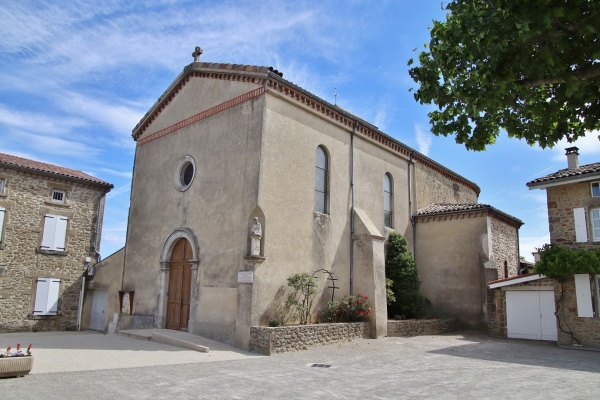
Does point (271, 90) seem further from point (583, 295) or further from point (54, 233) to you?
point (54, 233)

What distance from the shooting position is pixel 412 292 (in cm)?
1758

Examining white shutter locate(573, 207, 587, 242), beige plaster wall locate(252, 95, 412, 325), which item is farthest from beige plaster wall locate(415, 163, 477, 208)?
white shutter locate(573, 207, 587, 242)

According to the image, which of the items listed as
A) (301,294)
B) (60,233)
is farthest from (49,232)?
(301,294)

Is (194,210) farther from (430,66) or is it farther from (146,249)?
(430,66)

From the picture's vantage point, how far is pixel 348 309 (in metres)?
14.9

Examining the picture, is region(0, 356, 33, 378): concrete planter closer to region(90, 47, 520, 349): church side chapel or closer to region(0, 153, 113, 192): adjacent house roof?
region(90, 47, 520, 349): church side chapel

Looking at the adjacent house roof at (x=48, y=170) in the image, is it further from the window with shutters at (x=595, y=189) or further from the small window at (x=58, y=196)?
the window with shutters at (x=595, y=189)

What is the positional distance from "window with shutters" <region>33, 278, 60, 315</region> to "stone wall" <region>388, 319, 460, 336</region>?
14.7 metres

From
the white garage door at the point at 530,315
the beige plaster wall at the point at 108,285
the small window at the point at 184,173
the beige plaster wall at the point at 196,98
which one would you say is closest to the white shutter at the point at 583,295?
the white garage door at the point at 530,315

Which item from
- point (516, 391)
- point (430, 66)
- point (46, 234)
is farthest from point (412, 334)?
point (46, 234)

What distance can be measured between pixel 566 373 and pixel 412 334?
7.26 metres

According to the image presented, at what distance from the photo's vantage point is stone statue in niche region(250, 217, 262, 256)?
12.8 meters

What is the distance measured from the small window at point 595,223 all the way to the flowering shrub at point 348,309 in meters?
7.57

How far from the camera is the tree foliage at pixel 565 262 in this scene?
13.7 metres
